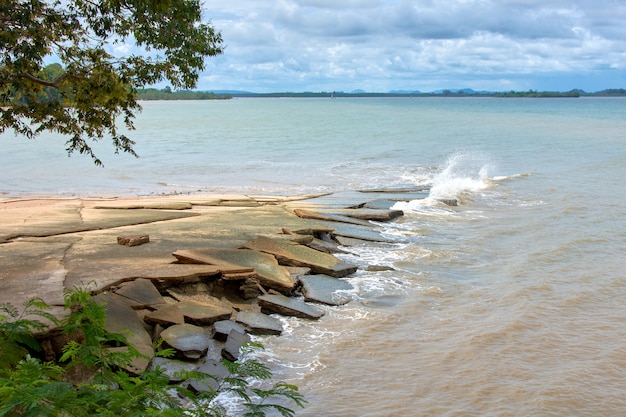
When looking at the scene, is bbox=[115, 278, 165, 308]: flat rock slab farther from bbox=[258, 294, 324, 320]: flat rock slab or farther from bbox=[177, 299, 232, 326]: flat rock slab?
bbox=[258, 294, 324, 320]: flat rock slab

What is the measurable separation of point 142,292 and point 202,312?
71cm

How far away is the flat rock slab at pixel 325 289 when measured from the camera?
8297mm

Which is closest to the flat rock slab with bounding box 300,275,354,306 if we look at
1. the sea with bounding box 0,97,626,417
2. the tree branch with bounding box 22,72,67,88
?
the sea with bounding box 0,97,626,417

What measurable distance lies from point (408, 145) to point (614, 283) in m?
29.1

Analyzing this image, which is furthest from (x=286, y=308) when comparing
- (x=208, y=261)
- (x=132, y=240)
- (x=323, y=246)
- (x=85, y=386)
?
(x=85, y=386)

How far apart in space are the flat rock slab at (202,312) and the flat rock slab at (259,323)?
0.17 m

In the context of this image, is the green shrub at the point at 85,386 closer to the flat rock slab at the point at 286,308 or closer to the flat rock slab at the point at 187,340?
the flat rock slab at the point at 187,340

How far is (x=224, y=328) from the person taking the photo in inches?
267

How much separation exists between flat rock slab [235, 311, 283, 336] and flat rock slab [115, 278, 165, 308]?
0.91m

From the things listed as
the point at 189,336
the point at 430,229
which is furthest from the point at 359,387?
the point at 430,229

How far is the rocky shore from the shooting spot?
Answer: 21.1ft

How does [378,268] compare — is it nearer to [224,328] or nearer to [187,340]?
[224,328]

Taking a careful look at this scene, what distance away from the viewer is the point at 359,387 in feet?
19.4

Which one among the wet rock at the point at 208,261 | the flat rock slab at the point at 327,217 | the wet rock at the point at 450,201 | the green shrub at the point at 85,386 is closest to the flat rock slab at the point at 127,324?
the green shrub at the point at 85,386
